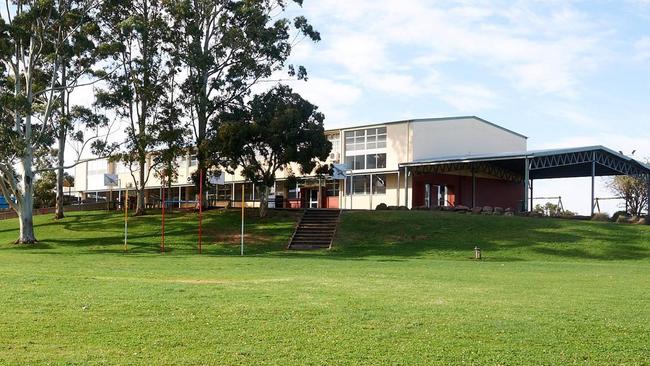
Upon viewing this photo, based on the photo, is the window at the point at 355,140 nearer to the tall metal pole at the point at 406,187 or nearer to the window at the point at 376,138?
the window at the point at 376,138

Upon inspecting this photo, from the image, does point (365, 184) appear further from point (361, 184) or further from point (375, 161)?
point (375, 161)

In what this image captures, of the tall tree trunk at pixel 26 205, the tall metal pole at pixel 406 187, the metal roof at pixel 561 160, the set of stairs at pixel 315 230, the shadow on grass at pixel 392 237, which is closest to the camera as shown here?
the shadow on grass at pixel 392 237

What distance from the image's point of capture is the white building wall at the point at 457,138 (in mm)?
47031

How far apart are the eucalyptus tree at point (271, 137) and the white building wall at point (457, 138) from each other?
31.3ft

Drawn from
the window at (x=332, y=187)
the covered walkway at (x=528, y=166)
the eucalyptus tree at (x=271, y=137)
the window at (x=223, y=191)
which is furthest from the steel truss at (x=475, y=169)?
the window at (x=223, y=191)

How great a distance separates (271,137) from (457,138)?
17.3 m

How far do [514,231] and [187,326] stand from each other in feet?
91.7

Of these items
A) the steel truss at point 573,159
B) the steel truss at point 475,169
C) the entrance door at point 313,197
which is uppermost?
the steel truss at point 573,159

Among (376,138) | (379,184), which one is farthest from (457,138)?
(379,184)

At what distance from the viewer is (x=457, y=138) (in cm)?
4938

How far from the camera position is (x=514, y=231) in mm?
34281

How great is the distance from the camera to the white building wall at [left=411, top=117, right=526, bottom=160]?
4703 cm

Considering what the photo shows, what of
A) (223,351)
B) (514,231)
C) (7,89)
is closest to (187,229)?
(7,89)

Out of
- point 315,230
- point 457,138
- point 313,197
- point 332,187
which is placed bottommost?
point 315,230
